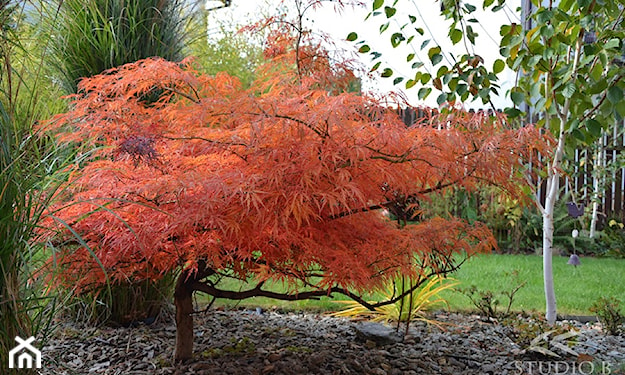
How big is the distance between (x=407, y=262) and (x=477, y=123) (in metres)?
0.60

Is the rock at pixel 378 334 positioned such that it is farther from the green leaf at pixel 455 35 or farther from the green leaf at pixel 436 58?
the green leaf at pixel 455 35

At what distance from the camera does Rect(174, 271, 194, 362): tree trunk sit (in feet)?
8.58

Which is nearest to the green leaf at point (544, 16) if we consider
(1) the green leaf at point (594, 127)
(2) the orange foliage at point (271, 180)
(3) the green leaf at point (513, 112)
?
(3) the green leaf at point (513, 112)

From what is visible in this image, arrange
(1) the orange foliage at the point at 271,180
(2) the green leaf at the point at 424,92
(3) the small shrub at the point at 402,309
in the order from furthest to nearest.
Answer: (3) the small shrub at the point at 402,309 → (2) the green leaf at the point at 424,92 → (1) the orange foliage at the point at 271,180

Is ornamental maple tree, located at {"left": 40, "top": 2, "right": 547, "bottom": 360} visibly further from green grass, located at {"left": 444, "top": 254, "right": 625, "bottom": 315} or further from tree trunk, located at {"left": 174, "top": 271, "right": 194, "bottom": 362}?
green grass, located at {"left": 444, "top": 254, "right": 625, "bottom": 315}

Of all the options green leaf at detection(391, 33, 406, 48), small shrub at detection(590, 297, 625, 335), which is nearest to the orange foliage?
green leaf at detection(391, 33, 406, 48)

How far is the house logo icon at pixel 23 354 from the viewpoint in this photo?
1612 mm

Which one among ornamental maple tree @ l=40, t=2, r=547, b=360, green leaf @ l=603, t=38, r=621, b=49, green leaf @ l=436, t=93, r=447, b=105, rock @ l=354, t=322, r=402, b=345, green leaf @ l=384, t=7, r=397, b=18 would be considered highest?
green leaf @ l=384, t=7, r=397, b=18

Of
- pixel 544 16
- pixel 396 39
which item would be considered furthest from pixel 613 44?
pixel 396 39

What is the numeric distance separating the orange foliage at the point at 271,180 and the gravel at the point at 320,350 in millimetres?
620

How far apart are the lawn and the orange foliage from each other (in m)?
1.49

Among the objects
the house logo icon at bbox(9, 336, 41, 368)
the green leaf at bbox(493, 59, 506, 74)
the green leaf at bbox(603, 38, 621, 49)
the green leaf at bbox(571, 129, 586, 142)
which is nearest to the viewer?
the house logo icon at bbox(9, 336, 41, 368)

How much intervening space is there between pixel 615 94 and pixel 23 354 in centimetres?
262

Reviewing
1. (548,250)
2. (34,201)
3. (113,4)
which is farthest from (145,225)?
(548,250)
